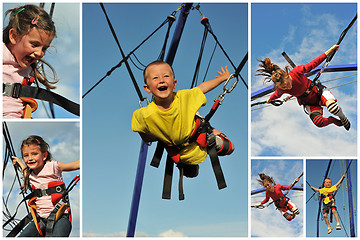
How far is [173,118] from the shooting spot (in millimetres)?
4559

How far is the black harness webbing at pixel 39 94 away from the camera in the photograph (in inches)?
199

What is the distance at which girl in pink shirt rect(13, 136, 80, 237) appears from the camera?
17.3ft

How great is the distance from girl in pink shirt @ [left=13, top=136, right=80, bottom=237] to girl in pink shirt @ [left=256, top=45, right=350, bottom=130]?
8.23ft

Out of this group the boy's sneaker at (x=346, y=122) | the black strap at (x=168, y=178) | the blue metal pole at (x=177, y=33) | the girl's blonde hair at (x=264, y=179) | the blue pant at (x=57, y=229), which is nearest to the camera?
the black strap at (x=168, y=178)

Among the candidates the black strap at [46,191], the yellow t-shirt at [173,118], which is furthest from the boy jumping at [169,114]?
the black strap at [46,191]

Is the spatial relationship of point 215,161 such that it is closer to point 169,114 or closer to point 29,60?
point 169,114

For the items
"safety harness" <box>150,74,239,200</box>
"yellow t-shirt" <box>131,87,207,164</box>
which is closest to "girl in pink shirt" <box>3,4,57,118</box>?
"yellow t-shirt" <box>131,87,207,164</box>

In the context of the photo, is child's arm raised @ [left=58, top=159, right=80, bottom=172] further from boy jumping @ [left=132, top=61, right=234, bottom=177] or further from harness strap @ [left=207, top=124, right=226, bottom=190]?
harness strap @ [left=207, top=124, right=226, bottom=190]

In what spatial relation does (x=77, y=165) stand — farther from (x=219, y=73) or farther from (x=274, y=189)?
(x=274, y=189)

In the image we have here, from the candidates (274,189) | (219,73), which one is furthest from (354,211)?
(219,73)

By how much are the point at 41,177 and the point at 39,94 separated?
3.08 feet

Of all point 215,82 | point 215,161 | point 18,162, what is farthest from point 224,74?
point 18,162

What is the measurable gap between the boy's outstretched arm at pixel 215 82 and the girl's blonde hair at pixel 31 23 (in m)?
1.75

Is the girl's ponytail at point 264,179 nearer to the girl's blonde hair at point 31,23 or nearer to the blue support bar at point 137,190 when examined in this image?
the blue support bar at point 137,190
